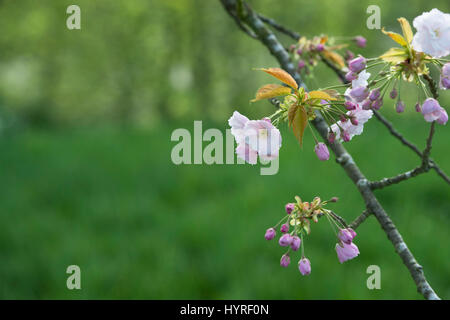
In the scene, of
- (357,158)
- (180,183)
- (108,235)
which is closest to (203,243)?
(108,235)

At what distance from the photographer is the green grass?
12.2 ft

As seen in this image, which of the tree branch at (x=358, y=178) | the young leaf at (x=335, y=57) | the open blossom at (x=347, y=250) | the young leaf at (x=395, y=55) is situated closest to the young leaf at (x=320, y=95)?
the young leaf at (x=395, y=55)

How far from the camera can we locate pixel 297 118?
1.00 m

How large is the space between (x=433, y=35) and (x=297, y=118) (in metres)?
0.31

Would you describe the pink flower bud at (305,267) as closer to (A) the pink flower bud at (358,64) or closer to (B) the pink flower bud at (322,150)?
(B) the pink flower bud at (322,150)

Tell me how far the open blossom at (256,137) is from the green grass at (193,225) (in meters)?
2.64

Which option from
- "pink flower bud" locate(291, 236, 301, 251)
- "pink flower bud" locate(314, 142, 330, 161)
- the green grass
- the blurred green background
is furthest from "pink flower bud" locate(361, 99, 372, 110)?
the green grass

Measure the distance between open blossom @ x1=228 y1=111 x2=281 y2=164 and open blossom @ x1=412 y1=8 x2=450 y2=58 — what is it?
13.3 inches

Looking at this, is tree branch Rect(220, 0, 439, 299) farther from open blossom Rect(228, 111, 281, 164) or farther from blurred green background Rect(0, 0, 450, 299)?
blurred green background Rect(0, 0, 450, 299)

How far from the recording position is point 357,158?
19.5 feet

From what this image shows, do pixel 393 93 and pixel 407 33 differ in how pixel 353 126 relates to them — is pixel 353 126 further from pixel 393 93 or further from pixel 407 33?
pixel 407 33

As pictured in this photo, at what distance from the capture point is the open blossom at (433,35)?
0.92 metres
